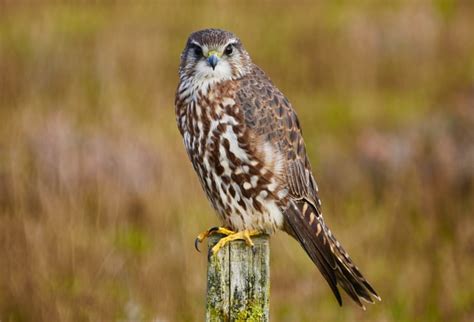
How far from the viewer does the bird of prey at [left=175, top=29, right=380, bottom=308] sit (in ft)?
13.4

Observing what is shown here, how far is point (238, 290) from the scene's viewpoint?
134 inches

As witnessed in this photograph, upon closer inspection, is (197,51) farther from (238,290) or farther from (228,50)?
(238,290)

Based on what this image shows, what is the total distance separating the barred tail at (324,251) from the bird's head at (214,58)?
2.19 feet

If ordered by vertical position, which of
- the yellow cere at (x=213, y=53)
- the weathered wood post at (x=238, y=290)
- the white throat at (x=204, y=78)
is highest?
the yellow cere at (x=213, y=53)

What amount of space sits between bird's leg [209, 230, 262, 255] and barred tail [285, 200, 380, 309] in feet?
0.66

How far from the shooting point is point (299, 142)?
169 inches

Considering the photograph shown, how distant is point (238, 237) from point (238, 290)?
0.46 metres

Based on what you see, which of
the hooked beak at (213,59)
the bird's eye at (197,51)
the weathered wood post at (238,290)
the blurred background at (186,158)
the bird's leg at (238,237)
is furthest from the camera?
the blurred background at (186,158)

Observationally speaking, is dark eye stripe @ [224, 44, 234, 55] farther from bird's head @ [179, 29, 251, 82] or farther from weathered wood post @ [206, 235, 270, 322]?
weathered wood post @ [206, 235, 270, 322]

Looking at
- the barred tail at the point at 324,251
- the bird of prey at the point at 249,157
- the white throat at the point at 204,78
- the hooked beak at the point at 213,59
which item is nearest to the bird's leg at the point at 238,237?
the bird of prey at the point at 249,157

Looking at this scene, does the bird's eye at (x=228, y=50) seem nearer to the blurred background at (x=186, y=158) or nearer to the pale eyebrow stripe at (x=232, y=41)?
the pale eyebrow stripe at (x=232, y=41)

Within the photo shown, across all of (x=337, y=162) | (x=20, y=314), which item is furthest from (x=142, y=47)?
(x=20, y=314)

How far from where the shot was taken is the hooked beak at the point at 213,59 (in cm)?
417

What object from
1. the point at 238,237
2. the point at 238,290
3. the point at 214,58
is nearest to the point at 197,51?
the point at 214,58
